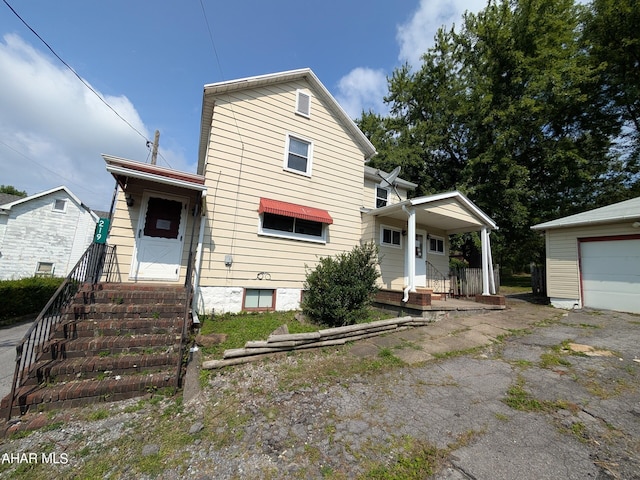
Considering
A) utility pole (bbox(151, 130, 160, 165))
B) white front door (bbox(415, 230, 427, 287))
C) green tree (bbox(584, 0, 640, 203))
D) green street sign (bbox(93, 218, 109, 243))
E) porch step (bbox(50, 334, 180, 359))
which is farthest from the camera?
green tree (bbox(584, 0, 640, 203))

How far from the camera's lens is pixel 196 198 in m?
7.36

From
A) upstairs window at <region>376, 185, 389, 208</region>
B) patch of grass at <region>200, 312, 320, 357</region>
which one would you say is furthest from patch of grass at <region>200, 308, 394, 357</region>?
upstairs window at <region>376, 185, 389, 208</region>

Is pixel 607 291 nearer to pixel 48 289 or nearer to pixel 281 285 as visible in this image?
pixel 281 285

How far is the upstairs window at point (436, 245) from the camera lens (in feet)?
37.2

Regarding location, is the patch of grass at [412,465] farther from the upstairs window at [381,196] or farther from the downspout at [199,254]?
the upstairs window at [381,196]

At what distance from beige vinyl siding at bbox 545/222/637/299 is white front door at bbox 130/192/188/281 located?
1366 centimetres

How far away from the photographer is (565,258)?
1002cm

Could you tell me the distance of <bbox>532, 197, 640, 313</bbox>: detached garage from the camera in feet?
28.0

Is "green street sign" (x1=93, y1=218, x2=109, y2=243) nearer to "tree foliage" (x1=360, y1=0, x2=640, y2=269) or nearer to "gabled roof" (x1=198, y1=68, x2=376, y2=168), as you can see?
"gabled roof" (x1=198, y1=68, x2=376, y2=168)

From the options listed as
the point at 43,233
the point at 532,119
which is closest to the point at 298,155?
the point at 532,119

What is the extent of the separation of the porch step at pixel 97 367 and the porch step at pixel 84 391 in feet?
0.39

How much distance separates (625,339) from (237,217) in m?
9.85

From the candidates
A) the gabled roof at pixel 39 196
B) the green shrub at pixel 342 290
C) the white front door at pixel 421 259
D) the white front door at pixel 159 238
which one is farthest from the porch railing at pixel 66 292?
the gabled roof at pixel 39 196

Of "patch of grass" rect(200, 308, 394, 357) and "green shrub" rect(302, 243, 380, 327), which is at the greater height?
"green shrub" rect(302, 243, 380, 327)
